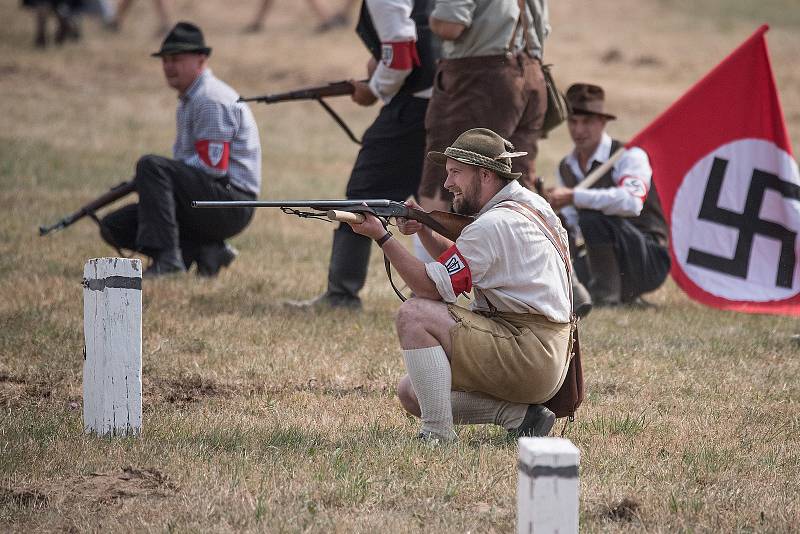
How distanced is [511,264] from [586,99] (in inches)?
168

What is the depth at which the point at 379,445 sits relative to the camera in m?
5.61

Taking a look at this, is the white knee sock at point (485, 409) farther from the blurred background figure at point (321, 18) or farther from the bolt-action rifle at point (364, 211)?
the blurred background figure at point (321, 18)

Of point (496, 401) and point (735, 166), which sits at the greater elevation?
point (735, 166)

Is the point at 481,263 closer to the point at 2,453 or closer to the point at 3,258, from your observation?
the point at 2,453

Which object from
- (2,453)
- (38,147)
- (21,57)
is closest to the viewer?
Answer: (2,453)

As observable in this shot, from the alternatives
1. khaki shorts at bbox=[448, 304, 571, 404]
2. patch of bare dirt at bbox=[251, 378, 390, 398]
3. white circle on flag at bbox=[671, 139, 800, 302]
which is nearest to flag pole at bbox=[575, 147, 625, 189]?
white circle on flag at bbox=[671, 139, 800, 302]

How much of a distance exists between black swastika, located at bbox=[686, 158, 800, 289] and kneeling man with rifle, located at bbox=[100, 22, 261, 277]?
11.0ft

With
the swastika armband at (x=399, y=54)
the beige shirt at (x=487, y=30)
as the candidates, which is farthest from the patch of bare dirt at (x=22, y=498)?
the swastika armband at (x=399, y=54)

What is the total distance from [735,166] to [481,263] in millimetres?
4647

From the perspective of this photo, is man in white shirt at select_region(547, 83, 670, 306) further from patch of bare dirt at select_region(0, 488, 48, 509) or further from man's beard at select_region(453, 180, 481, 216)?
patch of bare dirt at select_region(0, 488, 48, 509)

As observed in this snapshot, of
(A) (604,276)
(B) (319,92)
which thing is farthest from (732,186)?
(B) (319,92)

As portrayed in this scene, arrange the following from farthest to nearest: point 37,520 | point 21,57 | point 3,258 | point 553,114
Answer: point 21,57, point 3,258, point 553,114, point 37,520

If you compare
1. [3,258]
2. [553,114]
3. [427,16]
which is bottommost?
[3,258]

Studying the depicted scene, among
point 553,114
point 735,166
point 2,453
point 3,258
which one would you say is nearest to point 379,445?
point 2,453
